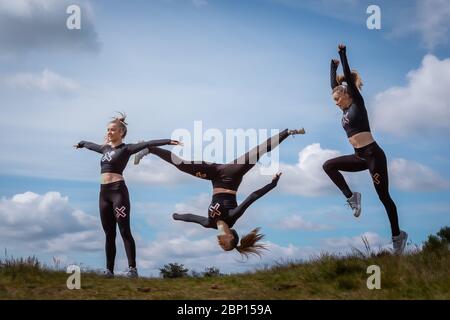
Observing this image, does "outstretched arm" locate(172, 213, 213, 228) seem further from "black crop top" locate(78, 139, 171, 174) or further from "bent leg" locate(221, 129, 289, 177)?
"black crop top" locate(78, 139, 171, 174)

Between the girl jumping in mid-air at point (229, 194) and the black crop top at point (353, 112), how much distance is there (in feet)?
2.79

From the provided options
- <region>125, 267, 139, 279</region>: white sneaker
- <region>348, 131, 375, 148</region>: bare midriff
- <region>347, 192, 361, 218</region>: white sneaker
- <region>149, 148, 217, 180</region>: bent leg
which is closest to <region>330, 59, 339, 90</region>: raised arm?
<region>348, 131, 375, 148</region>: bare midriff

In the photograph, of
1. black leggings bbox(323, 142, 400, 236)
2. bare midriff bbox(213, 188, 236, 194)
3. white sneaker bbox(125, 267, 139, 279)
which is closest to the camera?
white sneaker bbox(125, 267, 139, 279)

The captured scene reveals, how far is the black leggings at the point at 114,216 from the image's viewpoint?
9.16 m

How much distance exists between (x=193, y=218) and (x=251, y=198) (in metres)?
1.16

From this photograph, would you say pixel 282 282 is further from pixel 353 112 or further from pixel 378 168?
pixel 353 112

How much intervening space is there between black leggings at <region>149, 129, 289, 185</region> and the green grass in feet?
5.70

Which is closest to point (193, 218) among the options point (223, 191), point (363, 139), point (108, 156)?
point (223, 191)

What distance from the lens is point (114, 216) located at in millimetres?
9469

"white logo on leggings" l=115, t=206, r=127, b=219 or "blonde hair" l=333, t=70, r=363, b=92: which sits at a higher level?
"blonde hair" l=333, t=70, r=363, b=92

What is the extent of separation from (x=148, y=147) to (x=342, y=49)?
3.78 metres

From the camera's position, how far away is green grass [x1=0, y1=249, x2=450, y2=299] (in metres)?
7.19

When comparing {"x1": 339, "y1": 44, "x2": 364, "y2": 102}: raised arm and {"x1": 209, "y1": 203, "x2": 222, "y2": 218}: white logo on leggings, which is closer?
{"x1": 339, "y1": 44, "x2": 364, "y2": 102}: raised arm
